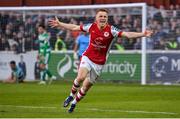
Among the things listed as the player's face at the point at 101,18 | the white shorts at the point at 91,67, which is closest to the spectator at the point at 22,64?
the white shorts at the point at 91,67

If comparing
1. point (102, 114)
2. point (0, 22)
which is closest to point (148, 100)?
point (102, 114)

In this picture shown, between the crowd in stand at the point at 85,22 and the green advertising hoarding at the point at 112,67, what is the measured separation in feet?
2.08

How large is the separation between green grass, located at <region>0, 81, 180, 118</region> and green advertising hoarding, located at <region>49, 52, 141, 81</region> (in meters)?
4.00

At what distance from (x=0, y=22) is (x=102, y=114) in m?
18.5

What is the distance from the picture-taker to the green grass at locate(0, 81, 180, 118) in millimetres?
15361

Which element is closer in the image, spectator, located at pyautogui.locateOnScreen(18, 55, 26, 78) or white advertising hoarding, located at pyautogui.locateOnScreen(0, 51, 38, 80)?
spectator, located at pyautogui.locateOnScreen(18, 55, 26, 78)

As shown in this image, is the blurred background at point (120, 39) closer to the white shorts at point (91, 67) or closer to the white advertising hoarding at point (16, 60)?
the white advertising hoarding at point (16, 60)

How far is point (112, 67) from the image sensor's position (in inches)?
1179

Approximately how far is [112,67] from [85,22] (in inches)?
106

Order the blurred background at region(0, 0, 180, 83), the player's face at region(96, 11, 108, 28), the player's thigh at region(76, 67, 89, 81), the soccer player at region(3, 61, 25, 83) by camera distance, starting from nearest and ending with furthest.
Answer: the player's face at region(96, 11, 108, 28)
the player's thigh at region(76, 67, 89, 81)
the blurred background at region(0, 0, 180, 83)
the soccer player at region(3, 61, 25, 83)

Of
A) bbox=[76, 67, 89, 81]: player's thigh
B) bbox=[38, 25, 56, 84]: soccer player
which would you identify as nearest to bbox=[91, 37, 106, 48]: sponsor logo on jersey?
bbox=[76, 67, 89, 81]: player's thigh

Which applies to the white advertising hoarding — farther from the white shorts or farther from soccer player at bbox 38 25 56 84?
the white shorts

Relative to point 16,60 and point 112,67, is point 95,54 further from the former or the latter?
point 16,60

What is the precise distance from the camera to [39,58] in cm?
2998
